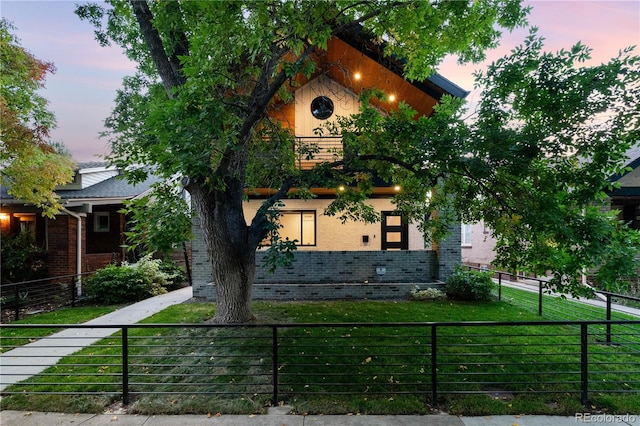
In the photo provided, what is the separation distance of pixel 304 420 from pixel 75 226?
11742 mm

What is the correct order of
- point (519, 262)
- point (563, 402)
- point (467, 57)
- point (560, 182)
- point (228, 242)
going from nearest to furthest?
1. point (563, 402)
2. point (560, 182)
3. point (519, 262)
4. point (228, 242)
5. point (467, 57)

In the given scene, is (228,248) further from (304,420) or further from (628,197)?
(628,197)

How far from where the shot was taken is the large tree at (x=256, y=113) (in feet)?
Answer: 12.7

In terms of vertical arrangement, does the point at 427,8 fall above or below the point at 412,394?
above

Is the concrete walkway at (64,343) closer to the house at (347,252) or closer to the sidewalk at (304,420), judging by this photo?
the sidewalk at (304,420)

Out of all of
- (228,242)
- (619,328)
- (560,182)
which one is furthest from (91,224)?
(619,328)

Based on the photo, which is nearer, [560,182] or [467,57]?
[560,182]

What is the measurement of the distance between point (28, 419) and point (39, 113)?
8.81m

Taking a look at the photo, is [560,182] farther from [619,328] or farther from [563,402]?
[619,328]

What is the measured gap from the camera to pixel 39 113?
8703 mm

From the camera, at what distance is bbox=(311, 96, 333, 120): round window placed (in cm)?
1107

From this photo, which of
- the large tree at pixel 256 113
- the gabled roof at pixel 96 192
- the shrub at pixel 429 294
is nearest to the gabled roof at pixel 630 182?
the shrub at pixel 429 294

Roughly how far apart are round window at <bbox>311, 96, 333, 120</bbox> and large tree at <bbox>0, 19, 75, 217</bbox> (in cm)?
812

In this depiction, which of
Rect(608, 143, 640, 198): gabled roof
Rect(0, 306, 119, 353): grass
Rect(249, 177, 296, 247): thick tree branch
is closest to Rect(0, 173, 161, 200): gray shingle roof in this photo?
Rect(0, 306, 119, 353): grass
